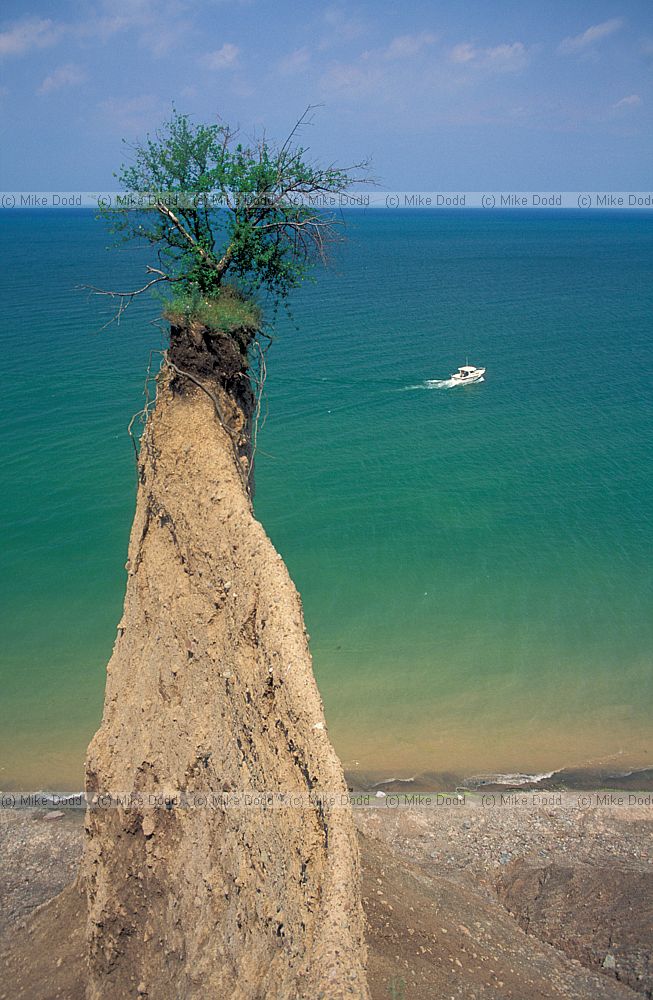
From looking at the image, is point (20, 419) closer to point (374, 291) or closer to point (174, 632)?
point (174, 632)

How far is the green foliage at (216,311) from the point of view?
10.7 metres

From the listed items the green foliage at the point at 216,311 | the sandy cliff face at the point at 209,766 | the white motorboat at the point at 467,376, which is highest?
the white motorboat at the point at 467,376

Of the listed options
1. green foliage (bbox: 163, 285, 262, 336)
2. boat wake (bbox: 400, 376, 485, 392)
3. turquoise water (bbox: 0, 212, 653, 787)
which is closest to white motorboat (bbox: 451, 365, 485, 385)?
boat wake (bbox: 400, 376, 485, 392)

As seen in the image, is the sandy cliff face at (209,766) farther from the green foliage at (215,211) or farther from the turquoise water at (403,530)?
the turquoise water at (403,530)

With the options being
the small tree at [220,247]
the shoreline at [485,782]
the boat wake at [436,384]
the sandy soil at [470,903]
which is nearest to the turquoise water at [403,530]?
the shoreline at [485,782]

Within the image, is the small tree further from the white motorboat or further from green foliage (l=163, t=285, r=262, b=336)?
the white motorboat

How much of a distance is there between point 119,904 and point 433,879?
Result: 658 cm

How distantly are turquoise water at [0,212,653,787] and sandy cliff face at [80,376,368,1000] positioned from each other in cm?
901

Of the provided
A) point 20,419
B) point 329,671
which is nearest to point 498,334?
point 20,419

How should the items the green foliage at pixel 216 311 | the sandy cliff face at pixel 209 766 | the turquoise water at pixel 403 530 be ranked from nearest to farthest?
the sandy cliff face at pixel 209 766 < the green foliage at pixel 216 311 < the turquoise water at pixel 403 530

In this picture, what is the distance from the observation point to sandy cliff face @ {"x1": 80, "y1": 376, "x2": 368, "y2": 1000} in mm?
6816

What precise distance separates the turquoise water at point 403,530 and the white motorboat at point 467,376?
923mm

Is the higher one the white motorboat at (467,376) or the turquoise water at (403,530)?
the white motorboat at (467,376)

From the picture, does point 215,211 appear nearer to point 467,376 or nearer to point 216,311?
point 216,311
